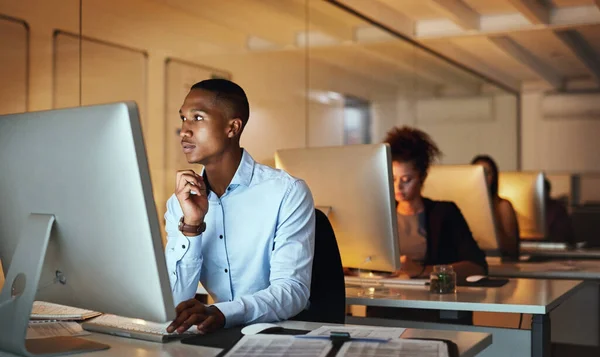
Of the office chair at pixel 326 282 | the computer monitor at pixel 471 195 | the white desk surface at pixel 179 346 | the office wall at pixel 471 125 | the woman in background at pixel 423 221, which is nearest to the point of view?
the white desk surface at pixel 179 346

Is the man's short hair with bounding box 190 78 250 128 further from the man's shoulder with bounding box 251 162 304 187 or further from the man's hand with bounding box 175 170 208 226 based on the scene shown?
the man's hand with bounding box 175 170 208 226

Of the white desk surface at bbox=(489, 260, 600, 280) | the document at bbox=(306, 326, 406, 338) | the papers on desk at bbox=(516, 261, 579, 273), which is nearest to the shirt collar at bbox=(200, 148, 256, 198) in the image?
the document at bbox=(306, 326, 406, 338)

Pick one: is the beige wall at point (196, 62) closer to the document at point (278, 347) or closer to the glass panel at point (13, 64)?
the glass panel at point (13, 64)

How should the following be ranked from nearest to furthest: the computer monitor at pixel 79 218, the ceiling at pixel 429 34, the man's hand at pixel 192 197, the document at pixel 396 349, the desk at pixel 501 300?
the computer monitor at pixel 79 218, the document at pixel 396 349, the man's hand at pixel 192 197, the desk at pixel 501 300, the ceiling at pixel 429 34

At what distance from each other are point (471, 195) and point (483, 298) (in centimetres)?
134

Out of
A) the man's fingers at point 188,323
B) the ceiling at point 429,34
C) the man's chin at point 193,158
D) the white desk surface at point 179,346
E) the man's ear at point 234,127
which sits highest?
the ceiling at point 429,34

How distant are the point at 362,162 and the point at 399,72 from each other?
5346 mm

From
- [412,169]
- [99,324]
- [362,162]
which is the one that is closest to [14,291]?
[99,324]

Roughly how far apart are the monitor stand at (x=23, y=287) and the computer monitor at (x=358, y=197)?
4.86 ft

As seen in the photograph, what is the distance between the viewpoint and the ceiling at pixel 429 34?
18.3 ft

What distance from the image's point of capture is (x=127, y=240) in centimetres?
167

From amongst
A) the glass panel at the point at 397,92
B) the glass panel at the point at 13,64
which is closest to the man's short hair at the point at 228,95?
the glass panel at the point at 13,64

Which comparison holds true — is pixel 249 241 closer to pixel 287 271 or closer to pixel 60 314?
pixel 287 271

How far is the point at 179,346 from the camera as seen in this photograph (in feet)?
6.45
